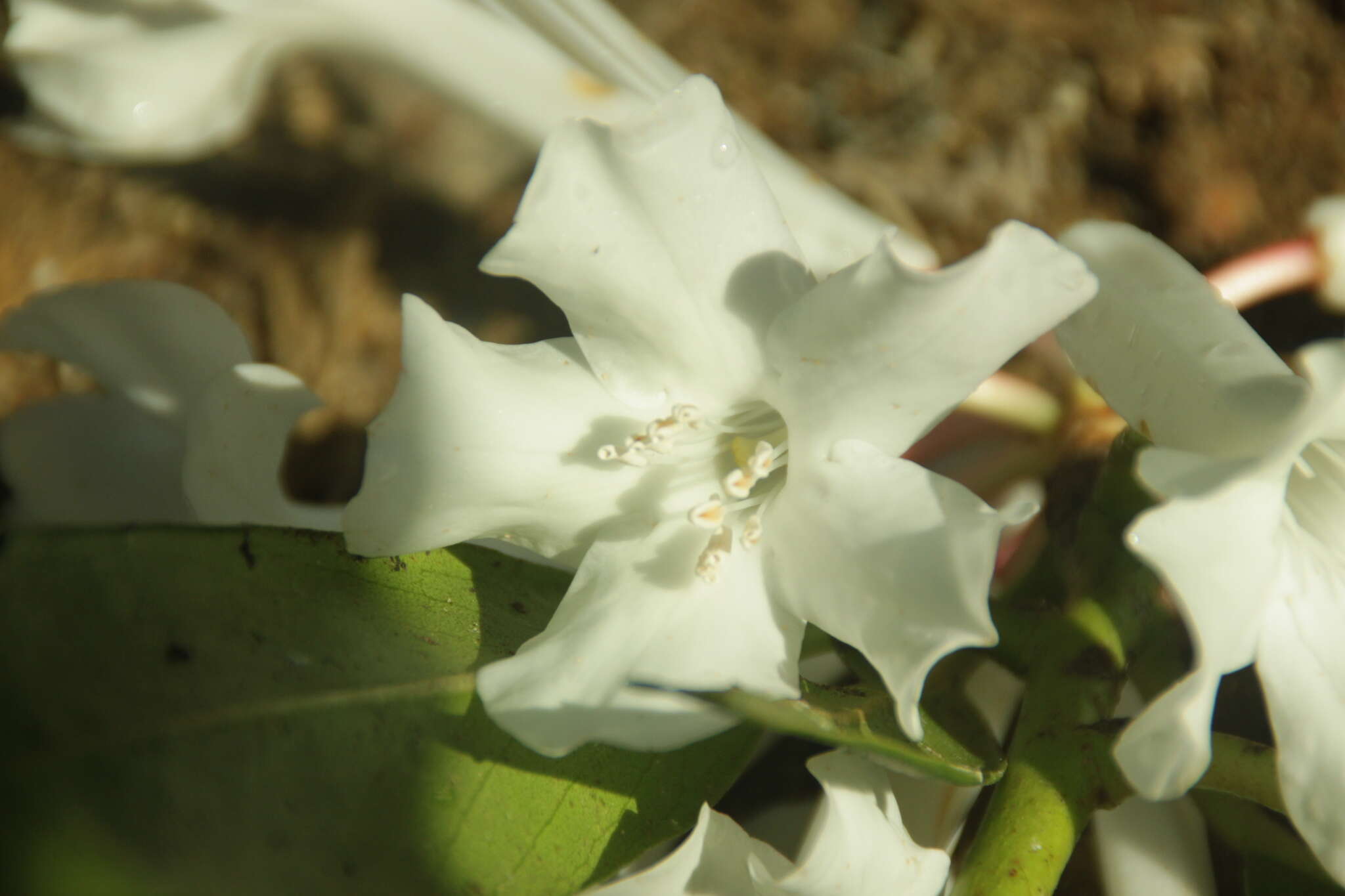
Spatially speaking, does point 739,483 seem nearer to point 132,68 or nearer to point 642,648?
point 642,648

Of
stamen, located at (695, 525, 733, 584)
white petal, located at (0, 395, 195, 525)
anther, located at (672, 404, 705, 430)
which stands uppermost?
anther, located at (672, 404, 705, 430)

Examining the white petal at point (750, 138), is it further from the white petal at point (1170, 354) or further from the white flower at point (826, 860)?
the white flower at point (826, 860)

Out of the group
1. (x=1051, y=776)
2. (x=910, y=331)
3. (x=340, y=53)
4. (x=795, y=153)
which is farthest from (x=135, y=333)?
(x=795, y=153)

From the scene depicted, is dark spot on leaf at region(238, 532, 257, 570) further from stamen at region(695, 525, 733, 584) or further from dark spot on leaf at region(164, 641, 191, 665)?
stamen at region(695, 525, 733, 584)

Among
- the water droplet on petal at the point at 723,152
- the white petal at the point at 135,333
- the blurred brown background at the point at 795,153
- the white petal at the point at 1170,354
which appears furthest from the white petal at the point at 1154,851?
the blurred brown background at the point at 795,153

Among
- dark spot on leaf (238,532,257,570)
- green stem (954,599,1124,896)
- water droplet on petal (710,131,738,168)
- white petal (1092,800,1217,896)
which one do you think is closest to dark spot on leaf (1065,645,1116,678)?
green stem (954,599,1124,896)

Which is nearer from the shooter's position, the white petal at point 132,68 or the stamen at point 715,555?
the stamen at point 715,555
